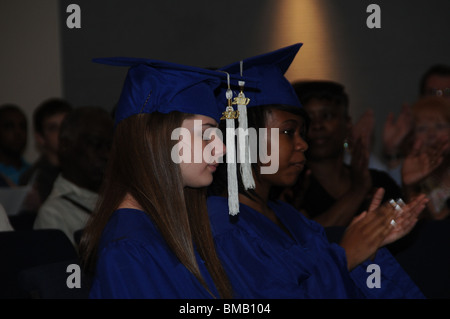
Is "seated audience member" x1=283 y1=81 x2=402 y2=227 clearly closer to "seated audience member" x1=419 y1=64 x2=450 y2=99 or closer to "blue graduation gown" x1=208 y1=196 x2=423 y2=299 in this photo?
"seated audience member" x1=419 y1=64 x2=450 y2=99

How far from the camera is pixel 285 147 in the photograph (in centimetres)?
192

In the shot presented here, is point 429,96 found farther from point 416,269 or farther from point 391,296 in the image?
point 391,296

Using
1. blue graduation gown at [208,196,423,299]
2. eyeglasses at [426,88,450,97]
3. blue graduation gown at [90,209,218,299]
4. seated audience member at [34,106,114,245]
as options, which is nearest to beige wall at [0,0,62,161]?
seated audience member at [34,106,114,245]

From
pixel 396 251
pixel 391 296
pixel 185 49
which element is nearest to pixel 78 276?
pixel 391 296

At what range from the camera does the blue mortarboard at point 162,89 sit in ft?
4.87

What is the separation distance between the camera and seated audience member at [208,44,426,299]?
1.63m

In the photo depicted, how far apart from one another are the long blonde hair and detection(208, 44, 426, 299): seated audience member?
0.57ft

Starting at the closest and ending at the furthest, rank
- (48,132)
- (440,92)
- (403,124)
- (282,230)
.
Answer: (282,230)
(440,92)
(403,124)
(48,132)

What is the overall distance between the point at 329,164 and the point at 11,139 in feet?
8.39

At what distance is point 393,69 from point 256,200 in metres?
2.25

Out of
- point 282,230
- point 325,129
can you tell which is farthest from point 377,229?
point 325,129

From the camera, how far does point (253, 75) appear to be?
192 cm

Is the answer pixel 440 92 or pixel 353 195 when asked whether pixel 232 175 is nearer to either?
pixel 353 195

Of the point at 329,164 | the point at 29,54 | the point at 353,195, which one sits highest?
the point at 29,54
